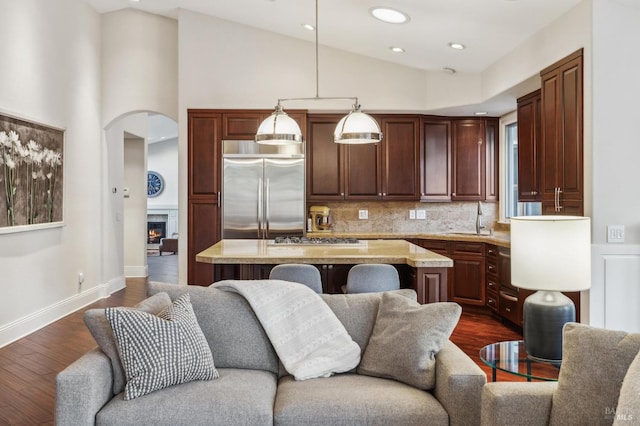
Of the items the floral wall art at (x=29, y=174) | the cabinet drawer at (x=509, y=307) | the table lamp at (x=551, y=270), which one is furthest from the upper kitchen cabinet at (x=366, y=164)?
the table lamp at (x=551, y=270)

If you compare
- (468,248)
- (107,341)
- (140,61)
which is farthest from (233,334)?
(140,61)

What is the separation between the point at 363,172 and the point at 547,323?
4.58 metres

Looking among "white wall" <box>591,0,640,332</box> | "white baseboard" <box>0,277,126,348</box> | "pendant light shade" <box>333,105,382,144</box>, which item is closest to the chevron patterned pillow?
"pendant light shade" <box>333,105,382,144</box>

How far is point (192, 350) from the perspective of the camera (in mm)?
2377

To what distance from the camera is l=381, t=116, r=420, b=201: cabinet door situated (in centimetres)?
688

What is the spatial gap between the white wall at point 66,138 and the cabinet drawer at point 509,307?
181 inches

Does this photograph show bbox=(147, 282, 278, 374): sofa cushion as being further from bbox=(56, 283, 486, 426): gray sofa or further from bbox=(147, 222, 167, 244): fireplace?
bbox=(147, 222, 167, 244): fireplace

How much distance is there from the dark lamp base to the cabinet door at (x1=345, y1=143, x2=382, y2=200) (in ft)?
14.6

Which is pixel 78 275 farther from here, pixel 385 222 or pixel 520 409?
pixel 520 409

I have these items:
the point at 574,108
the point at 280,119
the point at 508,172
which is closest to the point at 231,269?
the point at 280,119

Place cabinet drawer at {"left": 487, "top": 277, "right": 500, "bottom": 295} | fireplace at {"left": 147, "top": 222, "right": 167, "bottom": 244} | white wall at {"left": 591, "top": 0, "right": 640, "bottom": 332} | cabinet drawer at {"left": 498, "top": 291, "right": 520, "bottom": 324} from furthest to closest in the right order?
fireplace at {"left": 147, "top": 222, "right": 167, "bottom": 244} → cabinet drawer at {"left": 487, "top": 277, "right": 500, "bottom": 295} → cabinet drawer at {"left": 498, "top": 291, "right": 520, "bottom": 324} → white wall at {"left": 591, "top": 0, "right": 640, "bottom": 332}

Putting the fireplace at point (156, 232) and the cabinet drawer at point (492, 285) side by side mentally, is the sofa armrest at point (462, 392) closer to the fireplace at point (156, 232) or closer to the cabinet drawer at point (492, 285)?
the cabinet drawer at point (492, 285)

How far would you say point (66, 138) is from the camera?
6.19m

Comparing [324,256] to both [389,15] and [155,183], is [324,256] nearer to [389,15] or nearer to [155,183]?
[389,15]
